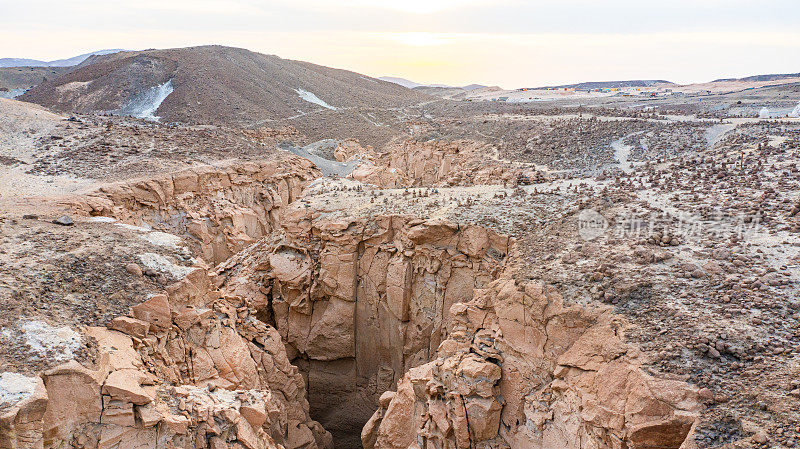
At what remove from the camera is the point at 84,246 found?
11445 mm

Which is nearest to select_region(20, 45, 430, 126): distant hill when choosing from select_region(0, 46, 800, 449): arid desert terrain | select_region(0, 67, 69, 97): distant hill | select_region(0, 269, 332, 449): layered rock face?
select_region(0, 67, 69, 97): distant hill

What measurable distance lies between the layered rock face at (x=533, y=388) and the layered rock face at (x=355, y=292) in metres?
3.43

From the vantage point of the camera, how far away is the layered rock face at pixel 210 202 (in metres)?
18.9

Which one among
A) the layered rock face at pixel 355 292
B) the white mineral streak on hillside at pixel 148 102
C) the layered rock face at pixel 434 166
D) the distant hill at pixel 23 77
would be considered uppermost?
the distant hill at pixel 23 77

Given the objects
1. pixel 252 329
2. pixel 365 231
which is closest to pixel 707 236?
pixel 365 231

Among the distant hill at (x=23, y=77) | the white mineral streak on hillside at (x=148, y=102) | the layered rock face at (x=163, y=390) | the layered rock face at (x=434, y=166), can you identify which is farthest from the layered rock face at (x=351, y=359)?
the distant hill at (x=23, y=77)

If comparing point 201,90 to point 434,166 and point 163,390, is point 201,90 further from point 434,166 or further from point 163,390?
point 163,390

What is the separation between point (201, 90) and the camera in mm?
52469

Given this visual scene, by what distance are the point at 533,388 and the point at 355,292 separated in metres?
8.03

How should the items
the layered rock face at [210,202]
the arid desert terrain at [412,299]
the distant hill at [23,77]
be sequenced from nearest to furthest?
the arid desert terrain at [412,299]
the layered rock face at [210,202]
the distant hill at [23,77]

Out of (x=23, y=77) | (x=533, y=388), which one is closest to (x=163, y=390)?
(x=533, y=388)

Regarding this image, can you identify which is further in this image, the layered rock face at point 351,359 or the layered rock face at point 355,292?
the layered rock face at point 355,292

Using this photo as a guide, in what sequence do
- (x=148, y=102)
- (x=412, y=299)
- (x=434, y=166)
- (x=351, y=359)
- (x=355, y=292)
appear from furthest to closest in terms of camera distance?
1. (x=148, y=102)
2. (x=434, y=166)
3. (x=351, y=359)
4. (x=355, y=292)
5. (x=412, y=299)

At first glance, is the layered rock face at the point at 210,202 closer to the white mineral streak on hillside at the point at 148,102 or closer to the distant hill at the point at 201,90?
the distant hill at the point at 201,90
